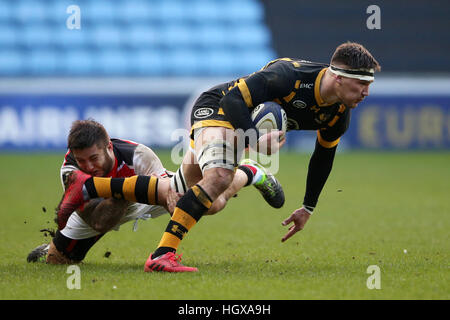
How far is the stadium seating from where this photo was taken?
75.0 ft

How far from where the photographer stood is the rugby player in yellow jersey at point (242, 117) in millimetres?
4430

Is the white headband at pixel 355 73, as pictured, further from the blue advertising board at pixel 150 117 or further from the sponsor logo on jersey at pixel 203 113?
the blue advertising board at pixel 150 117

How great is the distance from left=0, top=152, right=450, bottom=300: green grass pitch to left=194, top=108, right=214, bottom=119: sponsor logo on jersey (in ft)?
3.42

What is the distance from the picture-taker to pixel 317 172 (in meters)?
5.30

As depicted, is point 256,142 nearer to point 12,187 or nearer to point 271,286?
point 271,286

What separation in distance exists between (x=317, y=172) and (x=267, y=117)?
3.17 feet

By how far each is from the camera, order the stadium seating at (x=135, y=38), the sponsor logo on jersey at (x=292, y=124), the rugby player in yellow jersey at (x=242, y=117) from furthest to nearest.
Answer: the stadium seating at (x=135, y=38)
the sponsor logo on jersey at (x=292, y=124)
the rugby player in yellow jersey at (x=242, y=117)

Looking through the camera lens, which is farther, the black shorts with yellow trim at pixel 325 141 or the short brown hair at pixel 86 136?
the black shorts with yellow trim at pixel 325 141

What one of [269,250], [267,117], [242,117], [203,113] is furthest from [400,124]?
[242,117]

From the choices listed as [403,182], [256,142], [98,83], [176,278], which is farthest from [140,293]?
[98,83]

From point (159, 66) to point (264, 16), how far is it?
12.8 ft

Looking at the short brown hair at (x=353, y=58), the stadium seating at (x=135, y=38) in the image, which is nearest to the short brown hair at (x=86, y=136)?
the short brown hair at (x=353, y=58)

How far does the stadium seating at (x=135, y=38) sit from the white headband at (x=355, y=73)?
17850 millimetres

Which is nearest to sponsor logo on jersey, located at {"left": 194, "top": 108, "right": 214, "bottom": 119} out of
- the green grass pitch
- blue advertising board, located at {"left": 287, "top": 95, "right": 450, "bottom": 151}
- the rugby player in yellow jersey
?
the rugby player in yellow jersey
